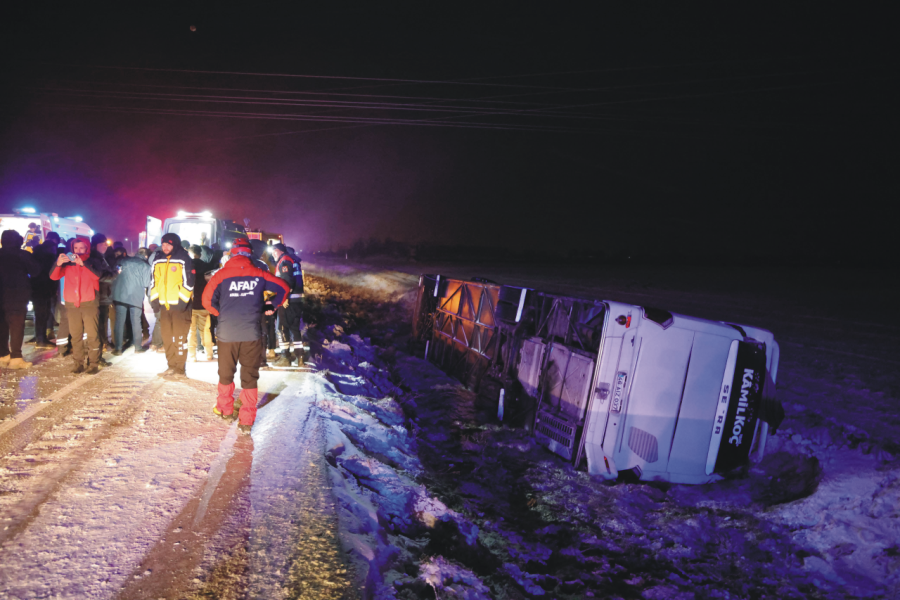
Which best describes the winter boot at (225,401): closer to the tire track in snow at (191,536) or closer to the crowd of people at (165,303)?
the crowd of people at (165,303)

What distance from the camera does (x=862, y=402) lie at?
7.90 meters

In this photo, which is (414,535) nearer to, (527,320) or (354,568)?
(354,568)

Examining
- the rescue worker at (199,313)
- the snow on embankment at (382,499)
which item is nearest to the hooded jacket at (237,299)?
the snow on embankment at (382,499)

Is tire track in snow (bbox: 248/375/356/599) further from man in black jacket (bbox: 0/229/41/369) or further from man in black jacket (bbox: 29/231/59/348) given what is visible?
man in black jacket (bbox: 29/231/59/348)

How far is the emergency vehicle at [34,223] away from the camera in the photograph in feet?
38.2

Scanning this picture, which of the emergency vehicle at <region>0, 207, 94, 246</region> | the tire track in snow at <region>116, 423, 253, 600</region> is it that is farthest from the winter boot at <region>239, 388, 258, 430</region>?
the emergency vehicle at <region>0, 207, 94, 246</region>

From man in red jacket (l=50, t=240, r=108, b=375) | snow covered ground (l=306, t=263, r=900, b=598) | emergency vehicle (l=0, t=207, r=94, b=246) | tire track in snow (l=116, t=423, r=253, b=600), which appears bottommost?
snow covered ground (l=306, t=263, r=900, b=598)

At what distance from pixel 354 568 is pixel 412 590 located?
44cm

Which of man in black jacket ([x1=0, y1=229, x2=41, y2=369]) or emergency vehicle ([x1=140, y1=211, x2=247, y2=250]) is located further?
emergency vehicle ([x1=140, y1=211, x2=247, y2=250])

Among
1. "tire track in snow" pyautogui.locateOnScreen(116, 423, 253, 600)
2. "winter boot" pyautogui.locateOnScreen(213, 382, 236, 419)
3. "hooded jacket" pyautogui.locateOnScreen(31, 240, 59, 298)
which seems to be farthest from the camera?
"hooded jacket" pyautogui.locateOnScreen(31, 240, 59, 298)

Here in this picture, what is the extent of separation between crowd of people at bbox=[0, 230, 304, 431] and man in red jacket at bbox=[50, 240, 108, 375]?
12 mm

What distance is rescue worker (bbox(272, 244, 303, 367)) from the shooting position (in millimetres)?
7606

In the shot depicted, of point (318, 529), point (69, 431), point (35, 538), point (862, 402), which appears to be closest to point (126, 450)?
point (69, 431)

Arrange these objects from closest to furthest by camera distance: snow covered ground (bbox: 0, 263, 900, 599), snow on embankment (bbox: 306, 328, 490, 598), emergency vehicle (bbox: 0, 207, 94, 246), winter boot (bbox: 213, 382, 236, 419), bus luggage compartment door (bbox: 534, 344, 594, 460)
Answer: snow covered ground (bbox: 0, 263, 900, 599)
snow on embankment (bbox: 306, 328, 490, 598)
winter boot (bbox: 213, 382, 236, 419)
bus luggage compartment door (bbox: 534, 344, 594, 460)
emergency vehicle (bbox: 0, 207, 94, 246)
